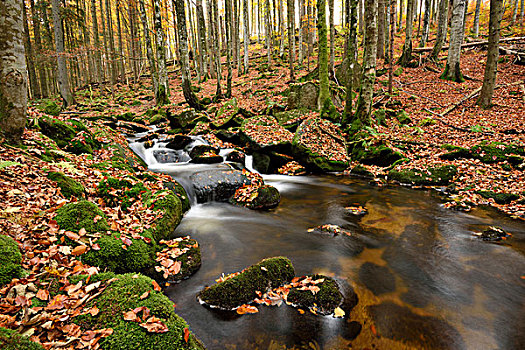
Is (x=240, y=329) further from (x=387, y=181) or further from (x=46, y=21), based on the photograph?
(x=46, y=21)

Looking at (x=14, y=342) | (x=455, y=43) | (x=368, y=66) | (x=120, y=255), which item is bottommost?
(x=120, y=255)

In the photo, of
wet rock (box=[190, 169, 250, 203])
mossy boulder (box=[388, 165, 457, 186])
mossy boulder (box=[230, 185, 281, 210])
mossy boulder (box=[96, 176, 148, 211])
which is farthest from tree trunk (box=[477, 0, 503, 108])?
mossy boulder (box=[96, 176, 148, 211])

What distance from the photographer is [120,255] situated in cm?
374

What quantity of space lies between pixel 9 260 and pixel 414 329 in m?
4.88

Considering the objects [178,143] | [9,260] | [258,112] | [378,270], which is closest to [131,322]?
[9,260]

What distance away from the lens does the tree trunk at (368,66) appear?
408 inches

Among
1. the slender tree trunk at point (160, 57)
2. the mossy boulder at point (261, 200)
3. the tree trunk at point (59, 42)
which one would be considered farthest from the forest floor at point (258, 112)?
the tree trunk at point (59, 42)

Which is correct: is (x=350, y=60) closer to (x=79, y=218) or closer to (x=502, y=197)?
(x=502, y=197)

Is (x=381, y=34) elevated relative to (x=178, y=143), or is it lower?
elevated

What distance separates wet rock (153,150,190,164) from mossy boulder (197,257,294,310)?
7.97 m

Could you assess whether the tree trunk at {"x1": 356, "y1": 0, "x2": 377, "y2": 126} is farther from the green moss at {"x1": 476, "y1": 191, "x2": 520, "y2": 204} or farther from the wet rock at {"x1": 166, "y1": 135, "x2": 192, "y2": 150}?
the wet rock at {"x1": 166, "y1": 135, "x2": 192, "y2": 150}

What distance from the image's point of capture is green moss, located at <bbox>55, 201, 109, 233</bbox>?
3.61 m

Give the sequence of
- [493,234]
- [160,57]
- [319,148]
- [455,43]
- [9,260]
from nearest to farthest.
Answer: [9,260]
[493,234]
[319,148]
[455,43]
[160,57]

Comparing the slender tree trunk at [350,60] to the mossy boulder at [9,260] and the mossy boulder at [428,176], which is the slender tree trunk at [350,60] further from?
the mossy boulder at [9,260]
